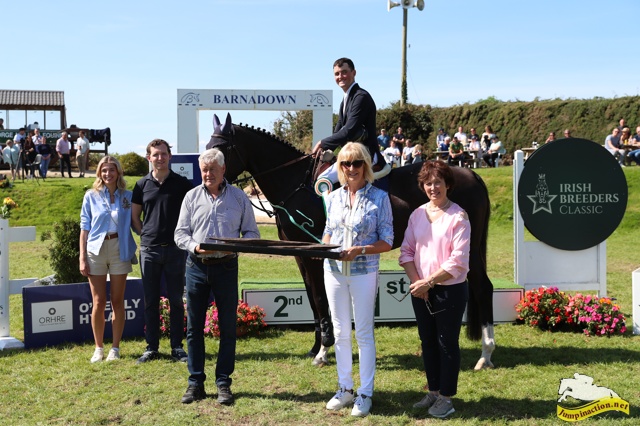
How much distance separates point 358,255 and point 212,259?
114cm

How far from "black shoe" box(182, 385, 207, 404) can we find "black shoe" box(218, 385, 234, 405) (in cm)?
15

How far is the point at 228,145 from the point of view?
6199 mm

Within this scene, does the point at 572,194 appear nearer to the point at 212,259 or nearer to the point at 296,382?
the point at 296,382

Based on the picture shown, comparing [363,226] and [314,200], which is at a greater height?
[314,200]

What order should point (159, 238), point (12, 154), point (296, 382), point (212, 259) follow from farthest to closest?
point (12, 154), point (159, 238), point (296, 382), point (212, 259)

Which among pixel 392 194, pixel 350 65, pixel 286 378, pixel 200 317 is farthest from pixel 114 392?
pixel 350 65

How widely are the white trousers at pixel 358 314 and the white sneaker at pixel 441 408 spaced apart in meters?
0.48

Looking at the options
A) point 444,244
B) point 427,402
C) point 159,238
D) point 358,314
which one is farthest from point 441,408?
point 159,238

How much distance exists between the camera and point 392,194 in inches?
249

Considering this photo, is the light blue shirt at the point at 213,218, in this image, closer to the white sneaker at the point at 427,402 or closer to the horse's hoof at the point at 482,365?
the white sneaker at the point at 427,402

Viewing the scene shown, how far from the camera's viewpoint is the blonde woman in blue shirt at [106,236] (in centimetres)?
609

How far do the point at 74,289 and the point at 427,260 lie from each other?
4255mm

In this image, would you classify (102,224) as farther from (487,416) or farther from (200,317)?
(487,416)

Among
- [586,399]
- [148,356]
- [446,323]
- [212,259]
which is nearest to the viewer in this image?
[446,323]
